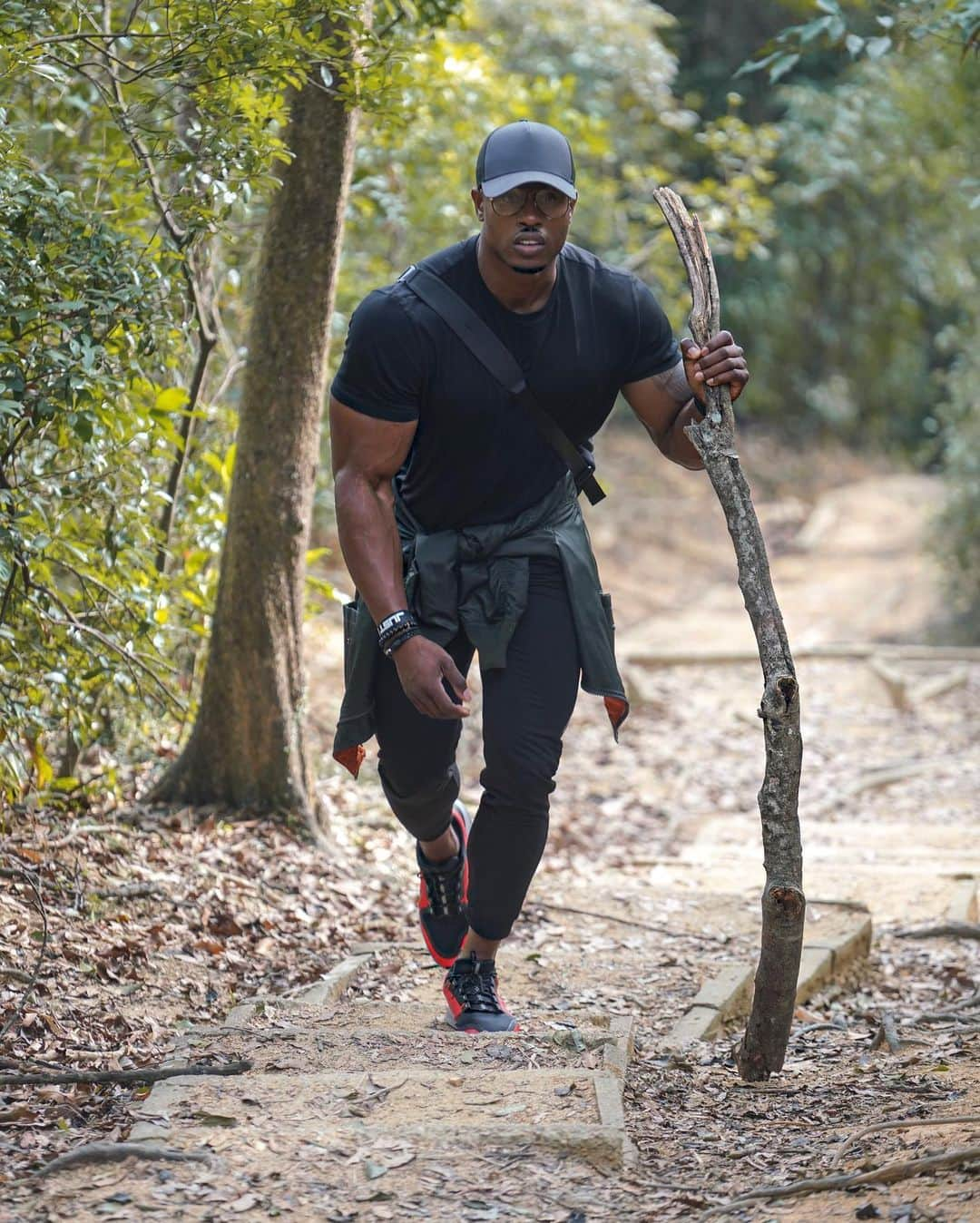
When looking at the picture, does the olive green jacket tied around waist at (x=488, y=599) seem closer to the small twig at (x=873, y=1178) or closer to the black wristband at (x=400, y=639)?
the black wristband at (x=400, y=639)

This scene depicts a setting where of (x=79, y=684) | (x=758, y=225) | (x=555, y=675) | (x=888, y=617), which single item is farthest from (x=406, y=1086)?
(x=888, y=617)

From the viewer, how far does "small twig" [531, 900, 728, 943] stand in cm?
551

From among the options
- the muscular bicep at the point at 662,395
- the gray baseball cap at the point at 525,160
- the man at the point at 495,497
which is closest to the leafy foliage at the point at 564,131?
the gray baseball cap at the point at 525,160

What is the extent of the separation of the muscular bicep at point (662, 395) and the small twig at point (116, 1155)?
208cm

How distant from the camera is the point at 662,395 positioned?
3.93 meters

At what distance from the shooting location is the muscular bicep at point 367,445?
3715 mm

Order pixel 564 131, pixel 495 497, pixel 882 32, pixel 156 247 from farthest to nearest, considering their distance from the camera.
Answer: pixel 564 131 < pixel 882 32 < pixel 156 247 < pixel 495 497

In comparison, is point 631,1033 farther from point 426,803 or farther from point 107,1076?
point 107,1076

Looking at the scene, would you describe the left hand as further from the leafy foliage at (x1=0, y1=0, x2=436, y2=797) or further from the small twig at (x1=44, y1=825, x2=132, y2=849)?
the small twig at (x1=44, y1=825, x2=132, y2=849)

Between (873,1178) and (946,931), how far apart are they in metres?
3.11


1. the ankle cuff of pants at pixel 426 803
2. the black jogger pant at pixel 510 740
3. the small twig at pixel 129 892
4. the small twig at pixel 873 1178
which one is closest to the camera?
the small twig at pixel 873 1178

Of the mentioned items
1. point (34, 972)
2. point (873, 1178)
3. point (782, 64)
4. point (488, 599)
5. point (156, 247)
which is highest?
point (782, 64)

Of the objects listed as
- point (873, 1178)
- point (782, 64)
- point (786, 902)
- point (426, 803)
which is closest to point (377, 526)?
point (426, 803)

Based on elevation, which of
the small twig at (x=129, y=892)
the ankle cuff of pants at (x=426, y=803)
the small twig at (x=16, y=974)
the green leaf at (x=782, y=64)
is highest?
the green leaf at (x=782, y=64)
